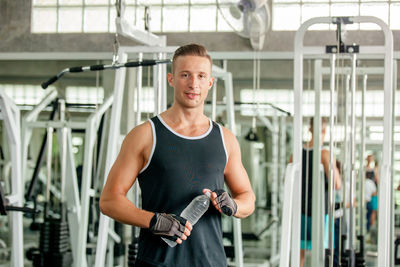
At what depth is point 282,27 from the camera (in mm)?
7535

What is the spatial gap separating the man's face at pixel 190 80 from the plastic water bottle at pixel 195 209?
254mm

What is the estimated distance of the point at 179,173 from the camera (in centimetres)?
160

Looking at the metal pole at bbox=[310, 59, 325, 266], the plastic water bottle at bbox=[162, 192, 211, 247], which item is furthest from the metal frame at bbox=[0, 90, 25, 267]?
the plastic water bottle at bbox=[162, 192, 211, 247]

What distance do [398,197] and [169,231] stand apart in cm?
752

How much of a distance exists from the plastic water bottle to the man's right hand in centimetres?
4

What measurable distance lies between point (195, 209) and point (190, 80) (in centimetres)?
34

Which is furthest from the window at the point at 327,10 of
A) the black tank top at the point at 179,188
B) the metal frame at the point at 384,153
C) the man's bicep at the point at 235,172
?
the black tank top at the point at 179,188

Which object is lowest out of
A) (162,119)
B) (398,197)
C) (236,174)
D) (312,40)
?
(398,197)

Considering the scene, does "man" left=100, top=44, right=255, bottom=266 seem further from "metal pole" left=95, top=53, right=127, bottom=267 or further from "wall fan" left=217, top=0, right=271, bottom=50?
"wall fan" left=217, top=0, right=271, bottom=50

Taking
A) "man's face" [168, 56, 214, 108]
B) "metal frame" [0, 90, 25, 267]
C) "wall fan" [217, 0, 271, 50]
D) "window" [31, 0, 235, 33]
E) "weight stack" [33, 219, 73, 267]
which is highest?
"window" [31, 0, 235, 33]

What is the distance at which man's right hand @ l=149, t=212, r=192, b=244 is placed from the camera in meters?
1.52

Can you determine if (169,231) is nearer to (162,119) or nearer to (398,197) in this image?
(162,119)

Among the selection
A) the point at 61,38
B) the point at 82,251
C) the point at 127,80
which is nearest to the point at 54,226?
the point at 82,251

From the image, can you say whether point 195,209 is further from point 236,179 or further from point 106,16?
point 106,16
